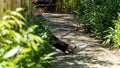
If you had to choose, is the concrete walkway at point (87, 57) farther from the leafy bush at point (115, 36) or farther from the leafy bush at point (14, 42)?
the leafy bush at point (14, 42)

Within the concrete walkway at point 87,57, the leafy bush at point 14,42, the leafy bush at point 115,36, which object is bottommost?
the concrete walkway at point 87,57

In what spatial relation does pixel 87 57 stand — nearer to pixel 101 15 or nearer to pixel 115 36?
pixel 115 36

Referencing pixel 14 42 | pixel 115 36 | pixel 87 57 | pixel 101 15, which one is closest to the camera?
pixel 14 42

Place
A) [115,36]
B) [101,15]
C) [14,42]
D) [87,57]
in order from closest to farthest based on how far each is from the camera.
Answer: [14,42] < [87,57] < [115,36] < [101,15]

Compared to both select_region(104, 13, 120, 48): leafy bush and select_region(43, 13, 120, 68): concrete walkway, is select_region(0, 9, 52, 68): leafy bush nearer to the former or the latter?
select_region(43, 13, 120, 68): concrete walkway

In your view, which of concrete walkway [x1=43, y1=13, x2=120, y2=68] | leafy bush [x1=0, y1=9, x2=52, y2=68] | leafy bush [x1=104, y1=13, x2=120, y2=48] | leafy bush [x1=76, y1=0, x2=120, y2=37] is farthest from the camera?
leafy bush [x1=76, y1=0, x2=120, y2=37]

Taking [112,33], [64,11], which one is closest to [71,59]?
[112,33]

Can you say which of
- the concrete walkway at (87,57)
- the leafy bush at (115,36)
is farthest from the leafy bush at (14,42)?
the leafy bush at (115,36)

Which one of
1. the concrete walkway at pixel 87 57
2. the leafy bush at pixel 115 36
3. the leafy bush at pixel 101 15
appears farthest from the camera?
the leafy bush at pixel 101 15

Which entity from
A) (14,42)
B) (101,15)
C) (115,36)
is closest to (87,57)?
(115,36)

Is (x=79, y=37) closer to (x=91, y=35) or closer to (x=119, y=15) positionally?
(x=91, y=35)

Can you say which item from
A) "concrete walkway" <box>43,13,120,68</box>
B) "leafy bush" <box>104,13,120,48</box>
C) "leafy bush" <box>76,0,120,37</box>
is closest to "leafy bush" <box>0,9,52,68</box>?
"concrete walkway" <box>43,13,120,68</box>

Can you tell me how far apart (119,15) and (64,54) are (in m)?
1.88

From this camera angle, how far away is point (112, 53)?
24.6 ft
